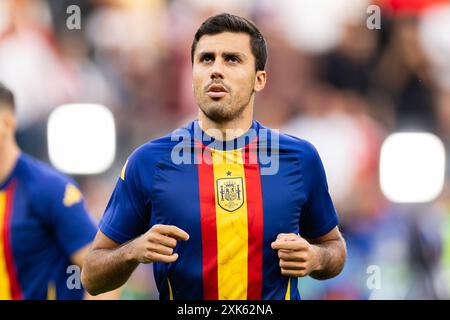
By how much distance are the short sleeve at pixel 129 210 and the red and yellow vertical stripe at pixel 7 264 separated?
1.47 metres

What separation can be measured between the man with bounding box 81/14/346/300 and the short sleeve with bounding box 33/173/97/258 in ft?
4.00

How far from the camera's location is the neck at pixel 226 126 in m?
4.18

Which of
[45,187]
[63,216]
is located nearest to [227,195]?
[63,216]

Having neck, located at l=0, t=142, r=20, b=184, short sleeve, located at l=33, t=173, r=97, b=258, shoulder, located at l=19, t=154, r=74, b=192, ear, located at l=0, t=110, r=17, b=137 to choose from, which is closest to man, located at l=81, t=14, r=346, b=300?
short sleeve, located at l=33, t=173, r=97, b=258

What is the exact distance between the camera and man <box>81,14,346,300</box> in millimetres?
4008

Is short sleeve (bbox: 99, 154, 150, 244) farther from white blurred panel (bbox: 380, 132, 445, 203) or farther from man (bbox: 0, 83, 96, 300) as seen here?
white blurred panel (bbox: 380, 132, 445, 203)

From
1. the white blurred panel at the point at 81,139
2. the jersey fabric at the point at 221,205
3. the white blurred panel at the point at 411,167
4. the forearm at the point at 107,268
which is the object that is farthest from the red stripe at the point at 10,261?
the white blurred panel at the point at 411,167

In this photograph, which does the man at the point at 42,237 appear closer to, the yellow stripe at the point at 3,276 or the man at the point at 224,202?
the yellow stripe at the point at 3,276

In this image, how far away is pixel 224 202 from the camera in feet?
13.5

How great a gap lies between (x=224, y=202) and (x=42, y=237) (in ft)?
5.63

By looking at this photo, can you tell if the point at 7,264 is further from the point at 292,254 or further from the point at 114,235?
the point at 292,254

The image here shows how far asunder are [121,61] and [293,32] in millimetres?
1646
